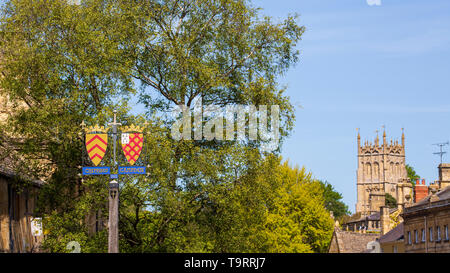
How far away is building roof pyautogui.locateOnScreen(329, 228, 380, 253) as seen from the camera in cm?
8325

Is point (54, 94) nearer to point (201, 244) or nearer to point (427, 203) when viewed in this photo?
point (201, 244)

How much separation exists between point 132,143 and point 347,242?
2169 inches

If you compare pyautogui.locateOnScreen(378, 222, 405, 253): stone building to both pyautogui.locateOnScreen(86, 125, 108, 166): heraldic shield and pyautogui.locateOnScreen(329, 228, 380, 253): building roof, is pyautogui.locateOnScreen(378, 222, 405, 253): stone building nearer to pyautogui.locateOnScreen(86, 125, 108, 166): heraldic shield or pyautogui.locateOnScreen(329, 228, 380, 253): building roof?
pyautogui.locateOnScreen(329, 228, 380, 253): building roof

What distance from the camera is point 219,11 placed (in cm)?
4484

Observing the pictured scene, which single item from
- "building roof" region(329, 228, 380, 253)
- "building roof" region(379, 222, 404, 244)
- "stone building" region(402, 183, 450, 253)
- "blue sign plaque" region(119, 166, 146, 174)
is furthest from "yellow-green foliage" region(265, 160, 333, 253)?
"blue sign plaque" region(119, 166, 146, 174)

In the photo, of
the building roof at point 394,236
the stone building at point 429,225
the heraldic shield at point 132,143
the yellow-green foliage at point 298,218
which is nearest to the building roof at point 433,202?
the stone building at point 429,225

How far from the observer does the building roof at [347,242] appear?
83.2m

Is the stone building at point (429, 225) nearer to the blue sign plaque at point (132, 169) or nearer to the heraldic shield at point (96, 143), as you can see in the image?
the heraldic shield at point (96, 143)

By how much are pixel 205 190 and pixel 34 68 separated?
11.3 metres

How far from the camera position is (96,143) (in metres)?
37.6

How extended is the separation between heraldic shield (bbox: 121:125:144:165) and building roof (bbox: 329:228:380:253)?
46.7 meters

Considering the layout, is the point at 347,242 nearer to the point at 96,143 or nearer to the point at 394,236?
the point at 394,236

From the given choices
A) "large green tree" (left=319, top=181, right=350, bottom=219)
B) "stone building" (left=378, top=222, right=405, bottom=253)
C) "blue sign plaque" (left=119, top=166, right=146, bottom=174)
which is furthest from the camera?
"large green tree" (left=319, top=181, right=350, bottom=219)

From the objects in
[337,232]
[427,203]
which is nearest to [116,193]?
[427,203]
